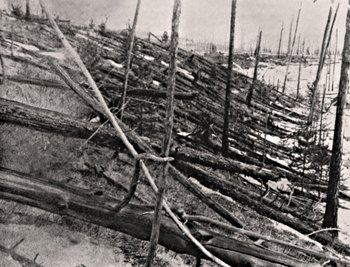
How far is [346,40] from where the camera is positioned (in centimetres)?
821

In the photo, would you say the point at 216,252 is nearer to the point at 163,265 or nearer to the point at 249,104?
the point at 163,265

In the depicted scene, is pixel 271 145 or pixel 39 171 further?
pixel 271 145

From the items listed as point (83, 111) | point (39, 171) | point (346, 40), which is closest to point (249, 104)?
point (346, 40)

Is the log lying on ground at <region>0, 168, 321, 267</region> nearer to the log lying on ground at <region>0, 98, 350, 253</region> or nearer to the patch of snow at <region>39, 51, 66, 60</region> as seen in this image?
the log lying on ground at <region>0, 98, 350, 253</region>

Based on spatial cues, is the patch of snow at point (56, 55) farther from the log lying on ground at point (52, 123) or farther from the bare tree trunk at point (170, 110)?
the bare tree trunk at point (170, 110)

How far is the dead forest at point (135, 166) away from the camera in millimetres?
2908

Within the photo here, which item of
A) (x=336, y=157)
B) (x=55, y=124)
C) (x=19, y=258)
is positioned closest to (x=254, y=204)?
(x=336, y=157)

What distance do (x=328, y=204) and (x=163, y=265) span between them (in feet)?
18.7

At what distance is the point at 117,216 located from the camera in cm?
300

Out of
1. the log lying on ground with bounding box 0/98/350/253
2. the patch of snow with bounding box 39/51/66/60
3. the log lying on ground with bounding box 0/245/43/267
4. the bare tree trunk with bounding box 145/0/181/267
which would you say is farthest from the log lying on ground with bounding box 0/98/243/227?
the patch of snow with bounding box 39/51/66/60

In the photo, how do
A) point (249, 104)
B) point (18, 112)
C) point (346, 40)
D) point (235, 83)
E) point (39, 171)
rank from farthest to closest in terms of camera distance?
point (235, 83)
point (249, 104)
point (346, 40)
point (39, 171)
point (18, 112)

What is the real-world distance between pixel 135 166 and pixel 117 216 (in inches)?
29.5

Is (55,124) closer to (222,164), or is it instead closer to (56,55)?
(222,164)

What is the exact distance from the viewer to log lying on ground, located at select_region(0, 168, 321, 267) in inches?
115
